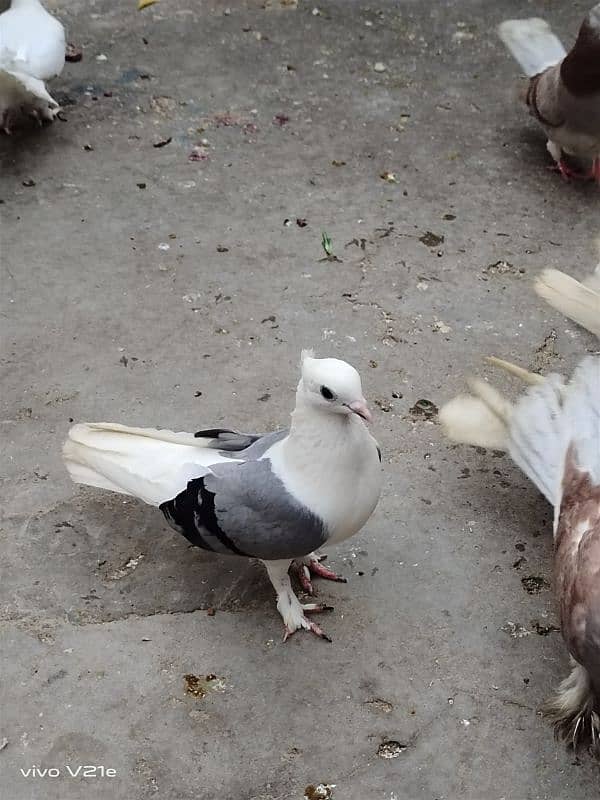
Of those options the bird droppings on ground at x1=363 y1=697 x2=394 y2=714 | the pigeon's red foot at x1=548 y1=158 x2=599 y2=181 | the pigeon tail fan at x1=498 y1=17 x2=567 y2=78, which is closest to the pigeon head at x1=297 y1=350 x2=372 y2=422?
the bird droppings on ground at x1=363 y1=697 x2=394 y2=714

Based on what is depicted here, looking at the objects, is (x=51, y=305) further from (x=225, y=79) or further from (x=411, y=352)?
(x=225, y=79)

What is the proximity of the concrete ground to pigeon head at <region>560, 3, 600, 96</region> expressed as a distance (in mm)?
426

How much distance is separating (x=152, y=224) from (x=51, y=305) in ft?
2.09

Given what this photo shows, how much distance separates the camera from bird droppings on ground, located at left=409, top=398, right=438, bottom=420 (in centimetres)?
299

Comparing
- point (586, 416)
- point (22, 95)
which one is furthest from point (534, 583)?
point (22, 95)

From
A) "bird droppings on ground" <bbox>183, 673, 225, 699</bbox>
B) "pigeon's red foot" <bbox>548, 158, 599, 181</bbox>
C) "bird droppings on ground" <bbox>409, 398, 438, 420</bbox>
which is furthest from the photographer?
"pigeon's red foot" <bbox>548, 158, 599, 181</bbox>

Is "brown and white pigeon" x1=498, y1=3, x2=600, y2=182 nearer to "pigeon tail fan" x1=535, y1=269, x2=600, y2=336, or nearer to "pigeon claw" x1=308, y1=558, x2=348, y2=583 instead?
"pigeon tail fan" x1=535, y1=269, x2=600, y2=336

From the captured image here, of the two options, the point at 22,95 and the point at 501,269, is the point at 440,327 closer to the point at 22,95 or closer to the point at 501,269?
the point at 501,269

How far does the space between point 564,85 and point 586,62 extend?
0.16 metres

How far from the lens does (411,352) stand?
10.6 feet

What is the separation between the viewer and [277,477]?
7.25 ft

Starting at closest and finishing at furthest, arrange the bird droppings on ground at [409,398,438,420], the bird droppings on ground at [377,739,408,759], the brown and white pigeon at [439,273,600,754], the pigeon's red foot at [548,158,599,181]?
1. the brown and white pigeon at [439,273,600,754]
2. the bird droppings on ground at [377,739,408,759]
3. the bird droppings on ground at [409,398,438,420]
4. the pigeon's red foot at [548,158,599,181]

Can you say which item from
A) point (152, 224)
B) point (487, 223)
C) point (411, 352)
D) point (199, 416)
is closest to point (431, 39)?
point (487, 223)

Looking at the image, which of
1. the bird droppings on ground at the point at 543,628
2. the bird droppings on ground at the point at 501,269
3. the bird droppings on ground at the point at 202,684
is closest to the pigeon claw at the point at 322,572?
the bird droppings on ground at the point at 202,684
